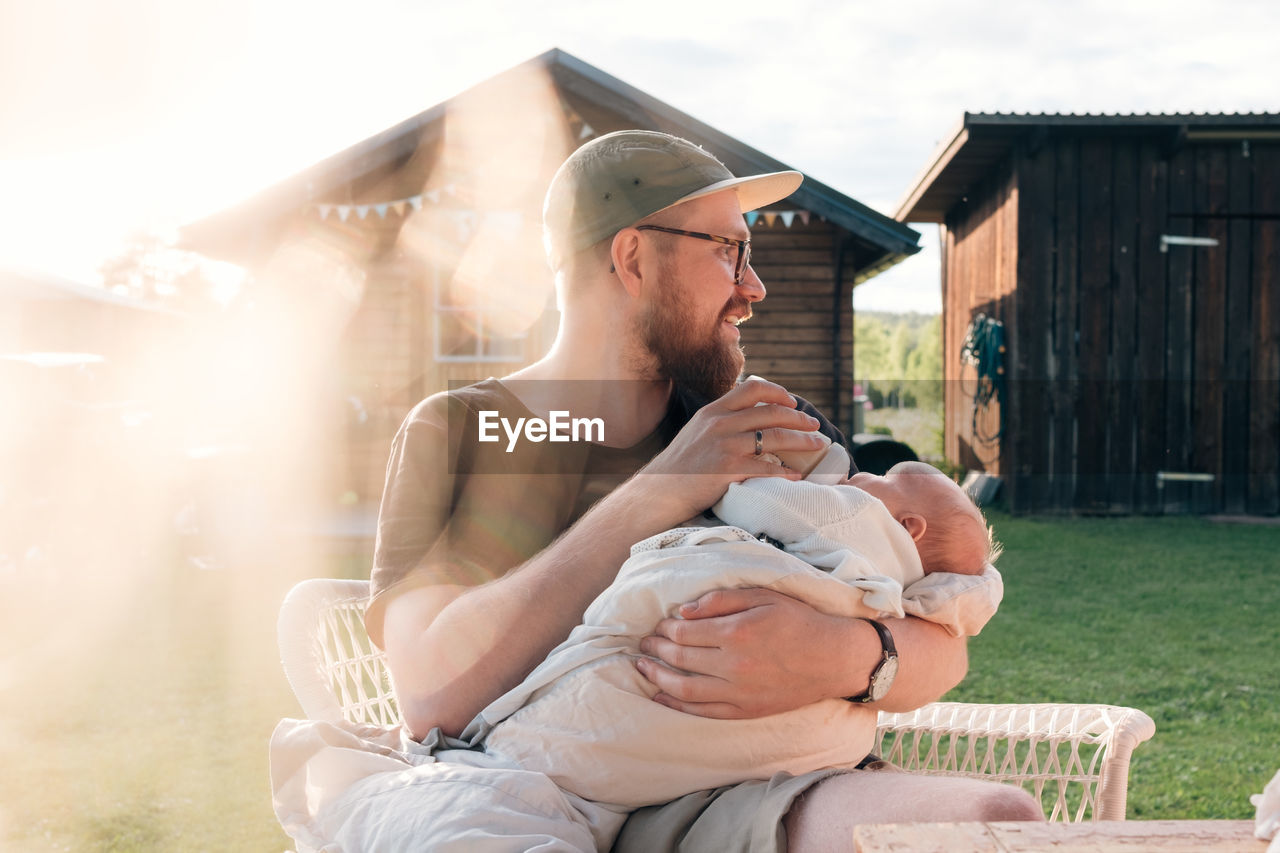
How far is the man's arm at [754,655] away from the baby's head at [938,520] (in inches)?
13.1

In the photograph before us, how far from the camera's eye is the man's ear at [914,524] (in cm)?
169

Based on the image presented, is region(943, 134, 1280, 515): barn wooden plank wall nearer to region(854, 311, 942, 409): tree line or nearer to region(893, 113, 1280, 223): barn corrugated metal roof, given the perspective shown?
region(893, 113, 1280, 223): barn corrugated metal roof

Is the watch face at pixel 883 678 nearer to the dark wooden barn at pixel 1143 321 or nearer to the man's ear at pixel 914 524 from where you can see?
the man's ear at pixel 914 524

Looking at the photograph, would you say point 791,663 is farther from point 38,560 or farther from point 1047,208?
point 1047,208

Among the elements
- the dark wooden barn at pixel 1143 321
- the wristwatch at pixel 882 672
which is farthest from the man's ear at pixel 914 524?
the dark wooden barn at pixel 1143 321

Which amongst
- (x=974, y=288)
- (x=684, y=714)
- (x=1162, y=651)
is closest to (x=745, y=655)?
(x=684, y=714)

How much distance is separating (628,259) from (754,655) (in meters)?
0.94

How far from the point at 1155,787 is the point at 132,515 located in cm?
837

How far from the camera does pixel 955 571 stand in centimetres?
173

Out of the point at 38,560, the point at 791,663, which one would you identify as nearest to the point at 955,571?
the point at 791,663

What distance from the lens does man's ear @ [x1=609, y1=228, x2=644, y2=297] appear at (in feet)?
6.41

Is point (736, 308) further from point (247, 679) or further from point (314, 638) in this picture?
point (247, 679)

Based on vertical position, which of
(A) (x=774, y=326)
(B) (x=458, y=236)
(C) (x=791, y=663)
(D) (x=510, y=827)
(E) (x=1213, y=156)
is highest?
(E) (x=1213, y=156)

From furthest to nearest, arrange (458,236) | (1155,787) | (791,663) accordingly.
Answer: (458,236) < (1155,787) < (791,663)
